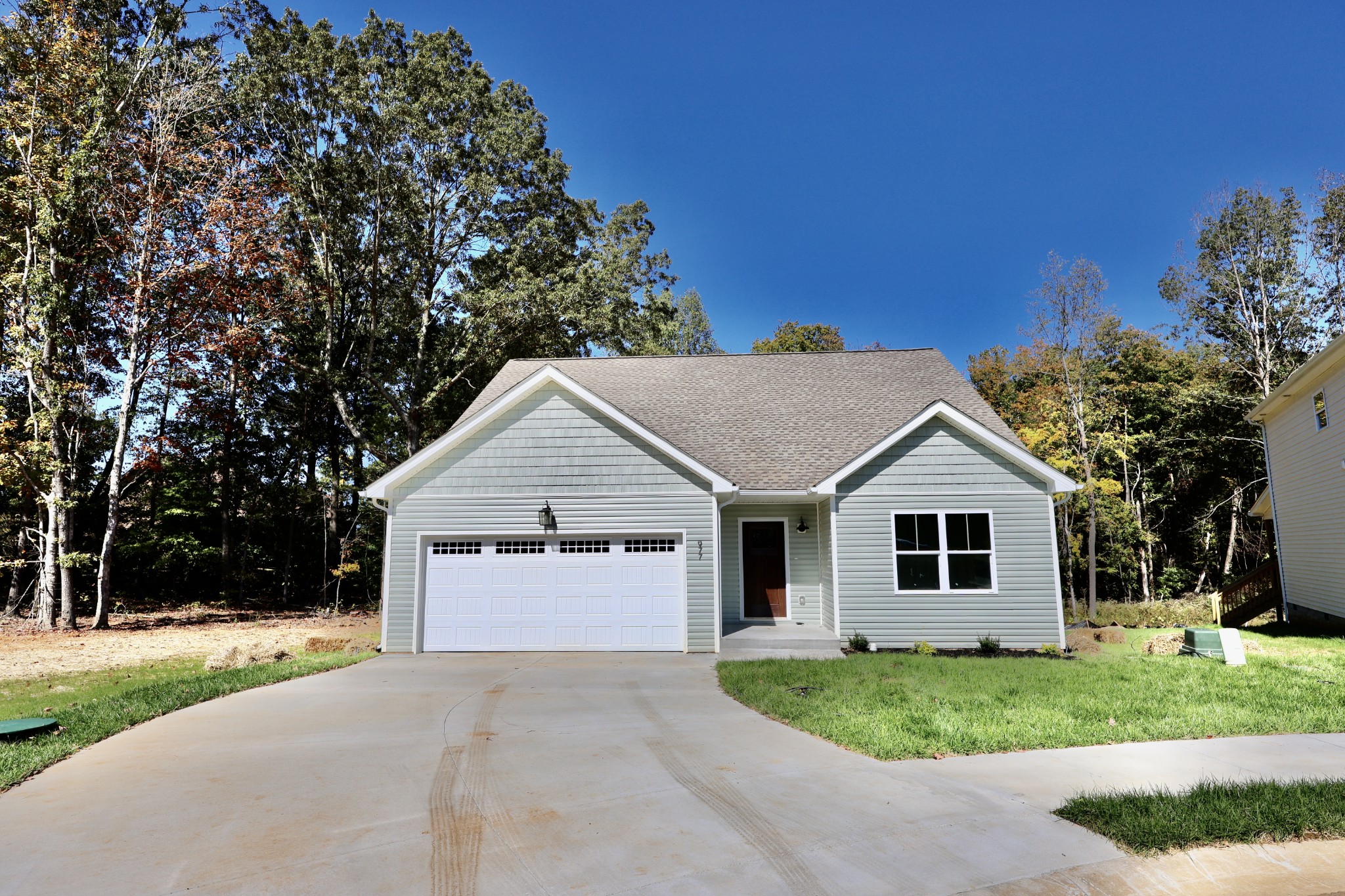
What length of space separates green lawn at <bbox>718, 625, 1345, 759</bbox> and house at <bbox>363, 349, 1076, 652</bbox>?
1532 mm

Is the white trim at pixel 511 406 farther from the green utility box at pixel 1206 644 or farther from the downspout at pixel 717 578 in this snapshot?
the green utility box at pixel 1206 644

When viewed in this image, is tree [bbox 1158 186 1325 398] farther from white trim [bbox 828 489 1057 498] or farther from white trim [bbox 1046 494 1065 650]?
white trim [bbox 828 489 1057 498]

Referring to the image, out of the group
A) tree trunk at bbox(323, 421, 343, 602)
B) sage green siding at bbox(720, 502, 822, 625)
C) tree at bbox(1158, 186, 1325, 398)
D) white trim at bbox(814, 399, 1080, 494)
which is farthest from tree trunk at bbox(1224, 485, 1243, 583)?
tree trunk at bbox(323, 421, 343, 602)

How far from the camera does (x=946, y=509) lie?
1282cm

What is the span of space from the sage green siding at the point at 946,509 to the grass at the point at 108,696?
896cm

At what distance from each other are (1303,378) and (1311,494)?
292cm

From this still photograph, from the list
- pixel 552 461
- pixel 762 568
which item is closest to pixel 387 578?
pixel 552 461

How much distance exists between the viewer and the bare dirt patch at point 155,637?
12109 millimetres

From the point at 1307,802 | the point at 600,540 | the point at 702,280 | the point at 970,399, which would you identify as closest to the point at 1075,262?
the point at 970,399

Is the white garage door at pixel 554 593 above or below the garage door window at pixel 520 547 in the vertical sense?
below

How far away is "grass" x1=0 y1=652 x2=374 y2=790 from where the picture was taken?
237 inches

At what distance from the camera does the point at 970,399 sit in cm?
1603

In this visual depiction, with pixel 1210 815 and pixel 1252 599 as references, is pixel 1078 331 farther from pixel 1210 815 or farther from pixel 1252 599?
pixel 1210 815

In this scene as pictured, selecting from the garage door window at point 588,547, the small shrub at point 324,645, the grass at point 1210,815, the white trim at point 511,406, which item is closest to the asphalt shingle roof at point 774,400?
the white trim at point 511,406
